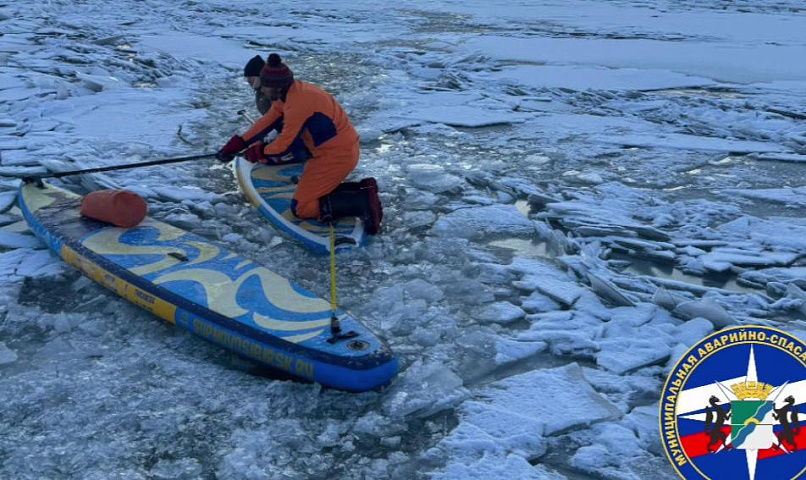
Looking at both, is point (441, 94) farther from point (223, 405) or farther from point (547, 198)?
point (223, 405)

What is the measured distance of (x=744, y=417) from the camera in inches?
119

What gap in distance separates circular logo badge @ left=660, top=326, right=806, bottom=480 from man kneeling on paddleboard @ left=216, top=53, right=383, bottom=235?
2.97m

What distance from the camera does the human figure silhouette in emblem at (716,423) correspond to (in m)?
3.02

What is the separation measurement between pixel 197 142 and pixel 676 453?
6168mm

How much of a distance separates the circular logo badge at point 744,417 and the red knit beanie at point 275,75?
11.3 feet

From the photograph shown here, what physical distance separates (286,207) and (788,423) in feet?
13.0

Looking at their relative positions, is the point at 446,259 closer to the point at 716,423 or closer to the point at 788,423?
the point at 716,423

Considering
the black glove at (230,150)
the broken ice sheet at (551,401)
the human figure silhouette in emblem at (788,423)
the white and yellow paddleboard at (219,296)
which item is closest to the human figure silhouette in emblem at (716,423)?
the human figure silhouette in emblem at (788,423)

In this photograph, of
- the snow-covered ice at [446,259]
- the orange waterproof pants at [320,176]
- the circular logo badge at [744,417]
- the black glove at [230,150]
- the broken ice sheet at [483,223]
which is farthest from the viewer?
the broken ice sheet at [483,223]

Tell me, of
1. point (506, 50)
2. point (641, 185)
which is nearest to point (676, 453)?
point (641, 185)

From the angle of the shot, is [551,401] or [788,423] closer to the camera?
[788,423]

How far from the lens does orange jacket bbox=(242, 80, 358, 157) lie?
535 centimetres

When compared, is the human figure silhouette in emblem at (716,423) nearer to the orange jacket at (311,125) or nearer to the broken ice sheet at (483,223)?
the broken ice sheet at (483,223)

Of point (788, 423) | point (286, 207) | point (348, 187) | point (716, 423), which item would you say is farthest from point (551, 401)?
point (286, 207)
